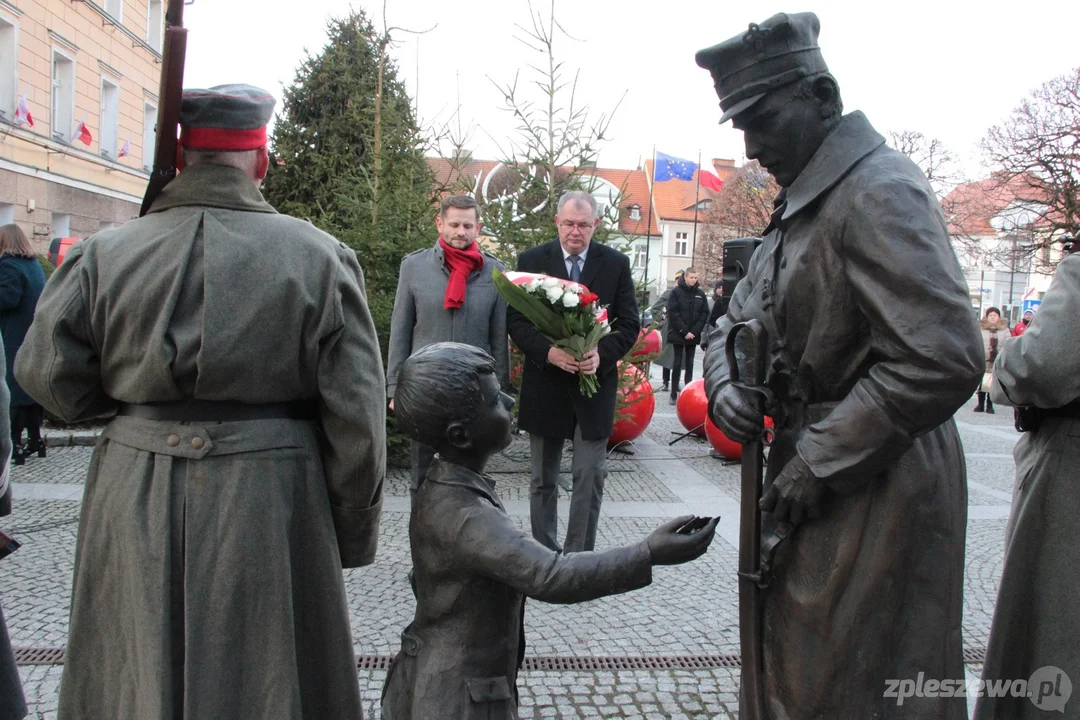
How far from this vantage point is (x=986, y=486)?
8719 mm

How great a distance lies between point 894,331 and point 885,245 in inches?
7.7

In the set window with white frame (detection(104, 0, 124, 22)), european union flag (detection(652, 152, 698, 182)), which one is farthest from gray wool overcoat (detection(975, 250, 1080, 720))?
european union flag (detection(652, 152, 698, 182))

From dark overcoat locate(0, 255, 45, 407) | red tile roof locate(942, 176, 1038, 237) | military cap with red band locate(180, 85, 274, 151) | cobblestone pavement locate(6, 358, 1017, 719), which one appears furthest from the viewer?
red tile roof locate(942, 176, 1038, 237)

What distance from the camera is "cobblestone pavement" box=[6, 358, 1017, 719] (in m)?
3.78

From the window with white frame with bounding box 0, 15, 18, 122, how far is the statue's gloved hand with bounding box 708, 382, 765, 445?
2114 cm

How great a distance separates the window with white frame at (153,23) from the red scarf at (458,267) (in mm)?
25976

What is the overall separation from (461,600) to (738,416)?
0.83m

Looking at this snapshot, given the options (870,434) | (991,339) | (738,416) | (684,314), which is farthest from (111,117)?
(870,434)

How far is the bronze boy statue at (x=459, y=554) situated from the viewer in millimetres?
2084

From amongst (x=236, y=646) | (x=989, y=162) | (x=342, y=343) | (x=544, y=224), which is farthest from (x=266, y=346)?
(x=989, y=162)

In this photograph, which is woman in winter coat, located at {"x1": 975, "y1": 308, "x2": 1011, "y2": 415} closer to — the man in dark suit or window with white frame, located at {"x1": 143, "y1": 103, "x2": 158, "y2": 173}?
the man in dark suit

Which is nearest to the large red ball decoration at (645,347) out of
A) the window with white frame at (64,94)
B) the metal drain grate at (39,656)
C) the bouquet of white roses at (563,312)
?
the bouquet of white roses at (563,312)

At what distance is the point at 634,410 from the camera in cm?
934

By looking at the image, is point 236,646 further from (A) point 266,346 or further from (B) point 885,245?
(B) point 885,245
